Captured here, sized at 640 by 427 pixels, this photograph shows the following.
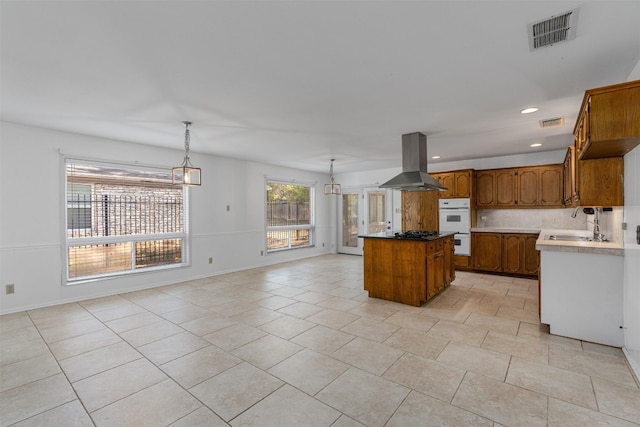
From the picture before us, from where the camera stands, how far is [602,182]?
291cm

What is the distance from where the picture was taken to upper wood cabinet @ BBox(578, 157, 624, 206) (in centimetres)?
283

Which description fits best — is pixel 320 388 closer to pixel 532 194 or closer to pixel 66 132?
pixel 66 132

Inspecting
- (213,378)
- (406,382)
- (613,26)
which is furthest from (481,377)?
(613,26)

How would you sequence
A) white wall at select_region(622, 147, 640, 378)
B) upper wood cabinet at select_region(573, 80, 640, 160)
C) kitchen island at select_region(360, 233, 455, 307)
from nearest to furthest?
upper wood cabinet at select_region(573, 80, 640, 160)
white wall at select_region(622, 147, 640, 378)
kitchen island at select_region(360, 233, 455, 307)

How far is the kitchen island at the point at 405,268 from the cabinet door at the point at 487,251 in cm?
188

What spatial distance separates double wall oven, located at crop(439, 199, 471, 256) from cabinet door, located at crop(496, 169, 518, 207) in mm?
646

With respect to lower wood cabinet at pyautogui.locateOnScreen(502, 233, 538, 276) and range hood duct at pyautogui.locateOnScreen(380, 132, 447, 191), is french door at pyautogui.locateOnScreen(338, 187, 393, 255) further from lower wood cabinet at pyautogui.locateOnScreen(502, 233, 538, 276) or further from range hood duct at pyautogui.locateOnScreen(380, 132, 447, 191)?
range hood duct at pyautogui.locateOnScreen(380, 132, 447, 191)

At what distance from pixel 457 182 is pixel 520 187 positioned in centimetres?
116

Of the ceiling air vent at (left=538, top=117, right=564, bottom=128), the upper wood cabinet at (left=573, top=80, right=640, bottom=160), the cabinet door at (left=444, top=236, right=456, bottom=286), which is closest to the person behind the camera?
the upper wood cabinet at (left=573, top=80, right=640, bottom=160)

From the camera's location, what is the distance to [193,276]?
19.0 ft

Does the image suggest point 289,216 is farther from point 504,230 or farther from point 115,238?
point 504,230

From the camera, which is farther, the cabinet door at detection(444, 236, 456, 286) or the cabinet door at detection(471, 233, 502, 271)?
the cabinet door at detection(471, 233, 502, 271)

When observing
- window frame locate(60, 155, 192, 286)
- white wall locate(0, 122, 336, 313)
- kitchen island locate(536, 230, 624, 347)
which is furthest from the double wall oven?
window frame locate(60, 155, 192, 286)

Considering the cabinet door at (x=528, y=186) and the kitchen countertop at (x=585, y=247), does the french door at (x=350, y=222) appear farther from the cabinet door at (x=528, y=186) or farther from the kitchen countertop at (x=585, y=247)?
the kitchen countertop at (x=585, y=247)
